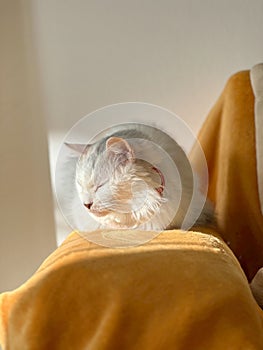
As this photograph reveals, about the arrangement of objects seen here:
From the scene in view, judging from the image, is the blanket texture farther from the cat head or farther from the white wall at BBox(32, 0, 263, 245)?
the white wall at BBox(32, 0, 263, 245)

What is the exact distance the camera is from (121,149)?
3.62 feet

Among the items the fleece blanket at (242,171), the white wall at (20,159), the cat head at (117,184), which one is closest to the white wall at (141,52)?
the white wall at (20,159)

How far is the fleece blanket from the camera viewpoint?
1460 mm

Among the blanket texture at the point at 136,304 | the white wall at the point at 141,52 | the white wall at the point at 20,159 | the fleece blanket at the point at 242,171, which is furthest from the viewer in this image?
the white wall at the point at 20,159

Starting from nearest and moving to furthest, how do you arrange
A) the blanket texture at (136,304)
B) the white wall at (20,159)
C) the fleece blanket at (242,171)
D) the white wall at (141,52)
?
the blanket texture at (136,304) → the fleece blanket at (242,171) → the white wall at (141,52) → the white wall at (20,159)

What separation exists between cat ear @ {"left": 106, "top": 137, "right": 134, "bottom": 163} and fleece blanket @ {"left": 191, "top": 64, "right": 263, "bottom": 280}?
1.21 ft

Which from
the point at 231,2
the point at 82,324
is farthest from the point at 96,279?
the point at 231,2

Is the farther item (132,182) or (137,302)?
(132,182)

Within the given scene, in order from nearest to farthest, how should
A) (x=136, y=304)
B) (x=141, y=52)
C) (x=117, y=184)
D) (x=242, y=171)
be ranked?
1. (x=136, y=304)
2. (x=117, y=184)
3. (x=242, y=171)
4. (x=141, y=52)

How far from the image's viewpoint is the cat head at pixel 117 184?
1.09 m

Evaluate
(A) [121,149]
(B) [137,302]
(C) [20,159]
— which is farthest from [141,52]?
(B) [137,302]

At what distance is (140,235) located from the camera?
1.09 metres

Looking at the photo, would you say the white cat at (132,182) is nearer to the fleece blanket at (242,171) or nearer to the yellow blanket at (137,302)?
the yellow blanket at (137,302)

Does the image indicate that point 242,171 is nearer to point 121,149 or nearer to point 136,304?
point 121,149
